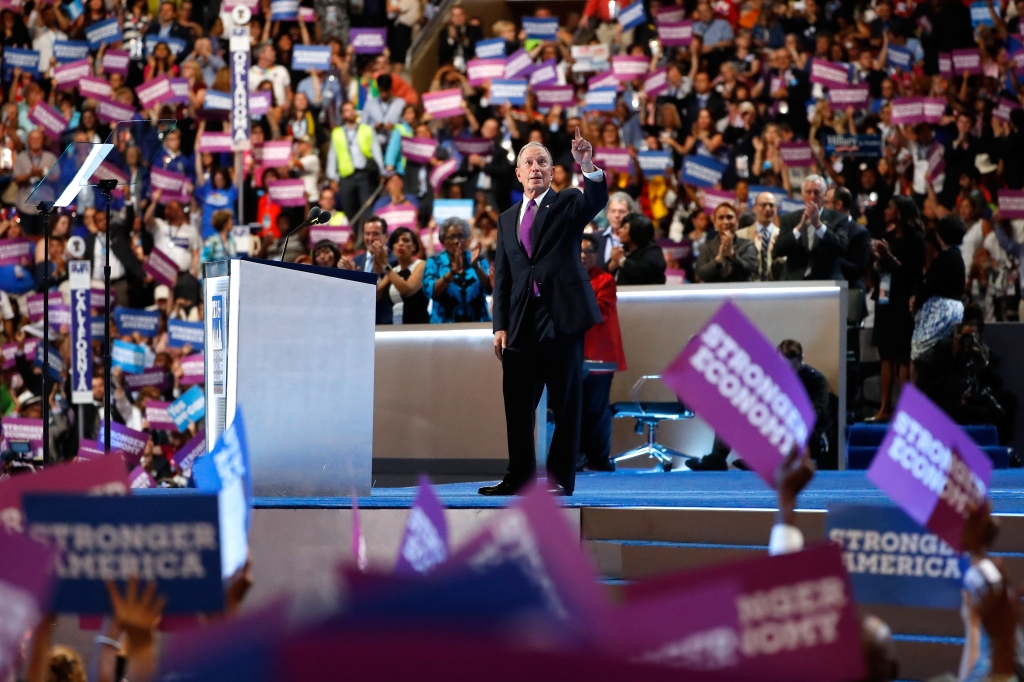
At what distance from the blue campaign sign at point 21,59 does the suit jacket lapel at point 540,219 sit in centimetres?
1063

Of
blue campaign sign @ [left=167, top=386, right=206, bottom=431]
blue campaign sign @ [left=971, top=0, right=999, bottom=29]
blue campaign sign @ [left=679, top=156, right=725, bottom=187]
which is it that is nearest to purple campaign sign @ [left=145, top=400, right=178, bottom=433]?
blue campaign sign @ [left=167, top=386, right=206, bottom=431]

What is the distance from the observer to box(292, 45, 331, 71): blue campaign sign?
14.2 m

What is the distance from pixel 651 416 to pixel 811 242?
159 centimetres

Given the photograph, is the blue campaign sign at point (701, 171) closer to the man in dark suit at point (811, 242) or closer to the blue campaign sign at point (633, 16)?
the man in dark suit at point (811, 242)

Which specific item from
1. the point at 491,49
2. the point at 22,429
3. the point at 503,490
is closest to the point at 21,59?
the point at 491,49

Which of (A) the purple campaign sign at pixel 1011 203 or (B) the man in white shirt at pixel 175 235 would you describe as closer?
(A) the purple campaign sign at pixel 1011 203

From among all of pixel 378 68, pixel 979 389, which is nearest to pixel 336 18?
pixel 378 68

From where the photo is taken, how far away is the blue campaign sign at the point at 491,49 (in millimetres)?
14156

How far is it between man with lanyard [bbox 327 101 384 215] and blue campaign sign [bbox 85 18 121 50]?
3147 mm

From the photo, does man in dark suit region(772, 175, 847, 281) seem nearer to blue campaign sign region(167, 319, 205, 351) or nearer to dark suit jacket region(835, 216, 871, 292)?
dark suit jacket region(835, 216, 871, 292)

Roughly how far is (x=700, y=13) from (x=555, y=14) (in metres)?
3.95

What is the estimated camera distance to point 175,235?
45.1 feet

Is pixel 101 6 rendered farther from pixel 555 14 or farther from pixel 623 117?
pixel 623 117

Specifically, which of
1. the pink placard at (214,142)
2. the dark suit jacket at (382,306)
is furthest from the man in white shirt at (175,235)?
the dark suit jacket at (382,306)
